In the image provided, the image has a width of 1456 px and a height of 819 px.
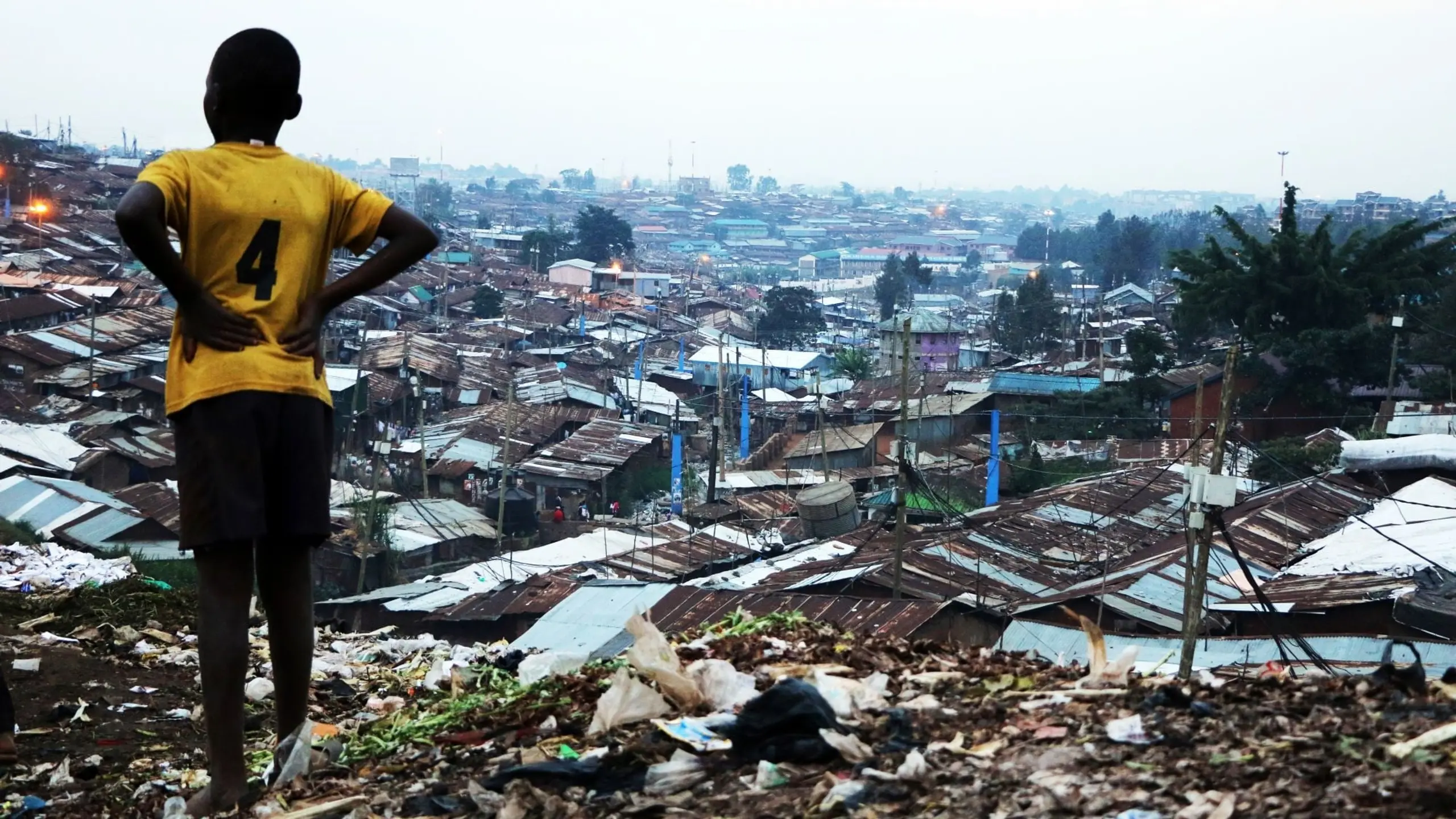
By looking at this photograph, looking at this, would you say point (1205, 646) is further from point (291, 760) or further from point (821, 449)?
point (821, 449)

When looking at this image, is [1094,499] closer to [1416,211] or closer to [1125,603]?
[1125,603]

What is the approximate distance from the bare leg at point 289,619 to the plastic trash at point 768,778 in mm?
909

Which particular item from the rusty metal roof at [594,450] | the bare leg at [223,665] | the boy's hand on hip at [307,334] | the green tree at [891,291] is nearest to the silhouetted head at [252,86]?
the boy's hand on hip at [307,334]

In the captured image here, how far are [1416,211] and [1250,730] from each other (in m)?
101

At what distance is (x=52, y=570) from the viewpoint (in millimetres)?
6145

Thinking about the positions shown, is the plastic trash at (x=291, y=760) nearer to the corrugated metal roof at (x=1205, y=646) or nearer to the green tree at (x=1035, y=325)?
the corrugated metal roof at (x=1205, y=646)

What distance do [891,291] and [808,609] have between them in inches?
2044

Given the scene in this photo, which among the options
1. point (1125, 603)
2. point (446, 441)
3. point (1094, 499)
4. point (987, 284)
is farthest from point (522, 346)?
point (987, 284)

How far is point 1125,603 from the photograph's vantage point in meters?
11.0

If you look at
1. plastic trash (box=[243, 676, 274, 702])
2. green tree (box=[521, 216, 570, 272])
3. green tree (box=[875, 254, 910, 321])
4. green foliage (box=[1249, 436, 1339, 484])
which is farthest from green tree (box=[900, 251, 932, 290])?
plastic trash (box=[243, 676, 274, 702])

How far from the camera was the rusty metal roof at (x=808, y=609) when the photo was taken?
8406mm

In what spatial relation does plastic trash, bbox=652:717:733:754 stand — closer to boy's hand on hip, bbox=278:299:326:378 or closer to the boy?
the boy

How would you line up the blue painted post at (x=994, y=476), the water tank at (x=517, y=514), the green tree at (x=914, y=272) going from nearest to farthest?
the blue painted post at (x=994, y=476) → the water tank at (x=517, y=514) → the green tree at (x=914, y=272)

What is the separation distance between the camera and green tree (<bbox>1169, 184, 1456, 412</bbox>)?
73.9 ft
